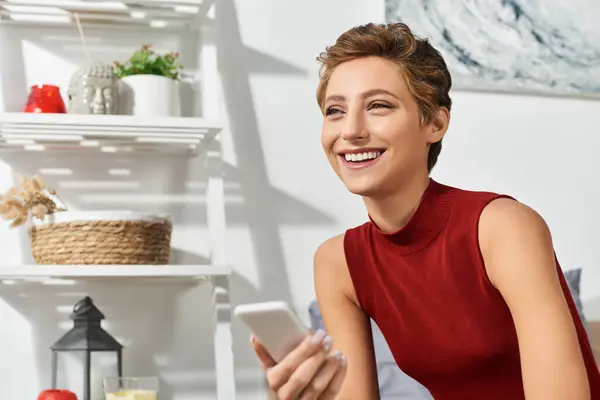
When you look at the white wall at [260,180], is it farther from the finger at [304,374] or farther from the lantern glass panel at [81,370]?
the finger at [304,374]

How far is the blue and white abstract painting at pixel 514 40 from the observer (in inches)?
94.3

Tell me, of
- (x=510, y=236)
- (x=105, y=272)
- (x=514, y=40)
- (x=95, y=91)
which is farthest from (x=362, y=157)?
(x=514, y=40)

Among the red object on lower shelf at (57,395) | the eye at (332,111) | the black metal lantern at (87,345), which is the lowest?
the red object on lower shelf at (57,395)

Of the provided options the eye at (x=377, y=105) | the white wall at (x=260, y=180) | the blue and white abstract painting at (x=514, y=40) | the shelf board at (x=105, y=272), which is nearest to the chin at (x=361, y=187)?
the eye at (x=377, y=105)

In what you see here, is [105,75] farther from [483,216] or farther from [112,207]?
[483,216]

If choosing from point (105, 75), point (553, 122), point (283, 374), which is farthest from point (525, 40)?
point (283, 374)

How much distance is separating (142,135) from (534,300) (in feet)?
3.50

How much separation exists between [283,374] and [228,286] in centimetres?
102

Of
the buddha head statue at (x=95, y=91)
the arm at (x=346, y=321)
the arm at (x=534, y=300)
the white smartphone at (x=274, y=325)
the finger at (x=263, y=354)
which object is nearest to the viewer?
the white smartphone at (x=274, y=325)

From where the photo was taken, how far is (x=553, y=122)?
2477 millimetres

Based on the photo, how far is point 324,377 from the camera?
104cm

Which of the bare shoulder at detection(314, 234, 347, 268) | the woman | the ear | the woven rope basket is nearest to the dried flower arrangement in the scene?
the woven rope basket

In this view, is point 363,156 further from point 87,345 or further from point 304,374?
point 87,345

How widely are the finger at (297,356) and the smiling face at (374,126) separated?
1.07 ft
